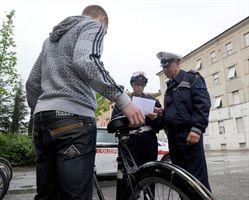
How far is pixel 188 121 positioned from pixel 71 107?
1.95 metres

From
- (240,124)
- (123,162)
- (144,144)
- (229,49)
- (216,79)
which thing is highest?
(229,49)

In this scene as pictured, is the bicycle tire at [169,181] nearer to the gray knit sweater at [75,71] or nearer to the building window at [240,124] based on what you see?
the gray knit sweater at [75,71]

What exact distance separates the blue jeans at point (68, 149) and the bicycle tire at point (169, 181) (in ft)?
1.56

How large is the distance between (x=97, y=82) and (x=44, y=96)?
0.43 m

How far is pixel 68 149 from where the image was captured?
2.21 meters

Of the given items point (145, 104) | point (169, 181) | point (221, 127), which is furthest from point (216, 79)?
point (169, 181)

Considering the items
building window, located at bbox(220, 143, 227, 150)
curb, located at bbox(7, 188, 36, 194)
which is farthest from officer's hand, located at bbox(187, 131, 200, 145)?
building window, located at bbox(220, 143, 227, 150)

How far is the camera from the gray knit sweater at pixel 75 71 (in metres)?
2.25

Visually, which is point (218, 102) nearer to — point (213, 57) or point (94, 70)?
point (213, 57)

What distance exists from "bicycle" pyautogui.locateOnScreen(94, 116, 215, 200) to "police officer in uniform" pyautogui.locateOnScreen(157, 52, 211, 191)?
123 cm

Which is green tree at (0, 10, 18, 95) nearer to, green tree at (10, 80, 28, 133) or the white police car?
the white police car

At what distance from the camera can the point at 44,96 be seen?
243 centimetres

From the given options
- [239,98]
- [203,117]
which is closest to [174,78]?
[203,117]

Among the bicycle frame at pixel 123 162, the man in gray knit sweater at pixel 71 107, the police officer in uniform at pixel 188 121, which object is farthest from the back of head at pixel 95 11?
the police officer in uniform at pixel 188 121
